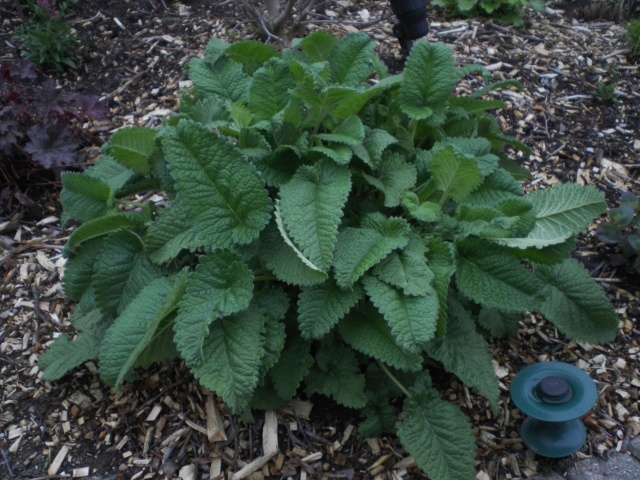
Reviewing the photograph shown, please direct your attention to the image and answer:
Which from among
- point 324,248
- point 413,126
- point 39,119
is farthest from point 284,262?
point 39,119

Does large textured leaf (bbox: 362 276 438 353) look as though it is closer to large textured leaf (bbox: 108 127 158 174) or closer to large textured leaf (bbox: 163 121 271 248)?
large textured leaf (bbox: 163 121 271 248)

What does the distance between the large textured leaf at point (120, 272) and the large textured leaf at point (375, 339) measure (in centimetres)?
61

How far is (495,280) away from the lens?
1.94 metres

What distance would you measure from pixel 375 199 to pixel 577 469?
105 centimetres

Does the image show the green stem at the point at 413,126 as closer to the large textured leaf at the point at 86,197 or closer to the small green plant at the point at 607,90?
the large textured leaf at the point at 86,197

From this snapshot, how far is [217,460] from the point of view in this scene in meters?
2.07

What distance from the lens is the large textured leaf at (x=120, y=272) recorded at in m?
2.03

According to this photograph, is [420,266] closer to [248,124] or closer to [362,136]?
[362,136]

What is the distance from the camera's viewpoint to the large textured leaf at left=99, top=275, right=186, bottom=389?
1.77m

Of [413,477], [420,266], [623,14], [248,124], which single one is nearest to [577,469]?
[413,477]

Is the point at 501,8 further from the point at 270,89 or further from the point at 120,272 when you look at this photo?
the point at 120,272

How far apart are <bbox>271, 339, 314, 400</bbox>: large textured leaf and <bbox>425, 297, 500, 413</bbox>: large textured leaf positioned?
37 cm

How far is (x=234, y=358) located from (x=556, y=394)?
909 millimetres

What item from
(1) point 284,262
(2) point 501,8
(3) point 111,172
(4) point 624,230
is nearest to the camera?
(1) point 284,262
